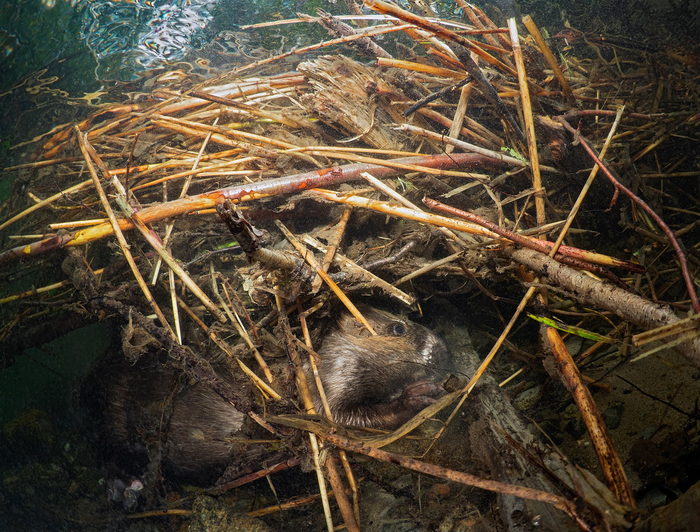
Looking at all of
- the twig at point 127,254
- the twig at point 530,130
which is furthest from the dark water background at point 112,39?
the twig at point 127,254

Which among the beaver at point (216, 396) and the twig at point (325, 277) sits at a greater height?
the twig at point (325, 277)

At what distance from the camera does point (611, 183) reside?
7.73 ft

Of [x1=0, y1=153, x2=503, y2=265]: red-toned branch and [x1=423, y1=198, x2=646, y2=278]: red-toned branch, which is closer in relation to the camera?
[x1=423, y1=198, x2=646, y2=278]: red-toned branch

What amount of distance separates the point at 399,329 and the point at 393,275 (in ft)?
1.86

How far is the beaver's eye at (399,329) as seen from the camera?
9.55ft

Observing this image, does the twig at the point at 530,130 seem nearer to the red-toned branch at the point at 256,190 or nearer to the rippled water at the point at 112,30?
the red-toned branch at the point at 256,190

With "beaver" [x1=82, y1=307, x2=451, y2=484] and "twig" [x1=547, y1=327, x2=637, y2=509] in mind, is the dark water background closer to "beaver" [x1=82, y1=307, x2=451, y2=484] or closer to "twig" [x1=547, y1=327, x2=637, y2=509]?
"beaver" [x1=82, y1=307, x2=451, y2=484]

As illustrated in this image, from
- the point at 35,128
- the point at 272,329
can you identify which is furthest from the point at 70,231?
the point at 35,128

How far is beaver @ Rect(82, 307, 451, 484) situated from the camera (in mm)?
2791

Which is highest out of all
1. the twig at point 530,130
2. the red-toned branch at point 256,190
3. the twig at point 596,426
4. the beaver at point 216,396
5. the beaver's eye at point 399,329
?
the twig at point 530,130

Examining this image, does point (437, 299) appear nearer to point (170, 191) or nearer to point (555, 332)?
point (555, 332)

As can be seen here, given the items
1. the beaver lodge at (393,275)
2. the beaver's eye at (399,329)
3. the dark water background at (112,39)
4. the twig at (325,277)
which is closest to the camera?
the beaver lodge at (393,275)

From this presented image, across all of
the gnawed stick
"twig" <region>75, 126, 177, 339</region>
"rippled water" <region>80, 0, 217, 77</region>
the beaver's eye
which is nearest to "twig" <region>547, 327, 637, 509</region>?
the gnawed stick

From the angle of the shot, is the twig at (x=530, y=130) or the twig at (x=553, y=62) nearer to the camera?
the twig at (x=530, y=130)
